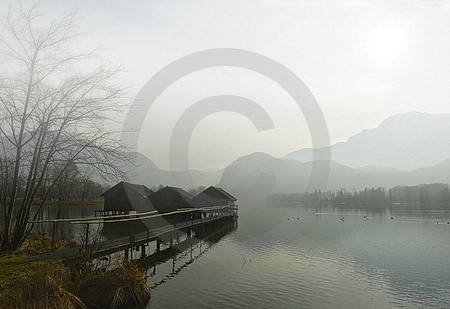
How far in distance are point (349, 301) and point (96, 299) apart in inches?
391

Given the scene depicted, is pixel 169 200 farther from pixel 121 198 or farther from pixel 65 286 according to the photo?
pixel 65 286

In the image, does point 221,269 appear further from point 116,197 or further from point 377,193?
point 377,193

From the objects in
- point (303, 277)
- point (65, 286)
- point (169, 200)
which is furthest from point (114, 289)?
point (169, 200)

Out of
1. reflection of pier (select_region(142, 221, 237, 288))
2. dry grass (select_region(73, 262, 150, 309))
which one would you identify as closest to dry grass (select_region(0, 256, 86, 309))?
dry grass (select_region(73, 262, 150, 309))

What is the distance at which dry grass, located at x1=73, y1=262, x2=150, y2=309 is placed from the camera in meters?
10.8

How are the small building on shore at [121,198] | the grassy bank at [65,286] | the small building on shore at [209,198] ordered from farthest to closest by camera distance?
the small building on shore at [209,198] → the small building on shore at [121,198] → the grassy bank at [65,286]

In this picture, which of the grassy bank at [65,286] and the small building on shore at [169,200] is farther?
the small building on shore at [169,200]

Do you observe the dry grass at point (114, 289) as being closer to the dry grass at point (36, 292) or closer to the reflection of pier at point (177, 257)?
the dry grass at point (36, 292)

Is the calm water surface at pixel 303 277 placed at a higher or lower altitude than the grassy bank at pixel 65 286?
lower

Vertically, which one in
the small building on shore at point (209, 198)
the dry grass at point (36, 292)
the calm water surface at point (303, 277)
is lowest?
the calm water surface at point (303, 277)

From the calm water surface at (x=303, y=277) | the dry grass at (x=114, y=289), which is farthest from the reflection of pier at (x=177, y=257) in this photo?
the dry grass at (x=114, y=289)

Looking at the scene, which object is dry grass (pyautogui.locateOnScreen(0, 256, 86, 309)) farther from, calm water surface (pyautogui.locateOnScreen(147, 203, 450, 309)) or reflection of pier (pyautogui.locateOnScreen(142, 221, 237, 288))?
reflection of pier (pyautogui.locateOnScreen(142, 221, 237, 288))

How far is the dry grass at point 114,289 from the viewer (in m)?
10.8

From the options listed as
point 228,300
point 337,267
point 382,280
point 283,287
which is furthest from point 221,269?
point 382,280
